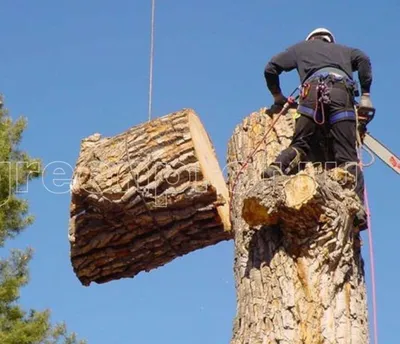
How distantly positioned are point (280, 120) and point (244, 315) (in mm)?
1216

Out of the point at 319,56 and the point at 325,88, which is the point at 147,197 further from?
the point at 319,56

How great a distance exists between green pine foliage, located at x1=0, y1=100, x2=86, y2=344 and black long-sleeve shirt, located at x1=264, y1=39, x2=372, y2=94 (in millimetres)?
3938

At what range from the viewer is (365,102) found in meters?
4.89

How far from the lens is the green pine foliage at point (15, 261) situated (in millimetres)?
8062

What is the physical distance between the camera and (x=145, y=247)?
5125mm

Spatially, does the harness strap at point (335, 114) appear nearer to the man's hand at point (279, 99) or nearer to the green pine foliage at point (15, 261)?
the man's hand at point (279, 99)

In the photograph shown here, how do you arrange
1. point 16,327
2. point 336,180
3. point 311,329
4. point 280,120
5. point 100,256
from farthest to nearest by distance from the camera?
point 16,327 → point 100,256 → point 280,120 → point 336,180 → point 311,329

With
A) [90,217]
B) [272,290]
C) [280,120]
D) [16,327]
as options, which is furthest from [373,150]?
[16,327]

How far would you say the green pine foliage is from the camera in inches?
317

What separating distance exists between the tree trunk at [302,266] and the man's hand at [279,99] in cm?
73

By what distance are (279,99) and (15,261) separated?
164 inches

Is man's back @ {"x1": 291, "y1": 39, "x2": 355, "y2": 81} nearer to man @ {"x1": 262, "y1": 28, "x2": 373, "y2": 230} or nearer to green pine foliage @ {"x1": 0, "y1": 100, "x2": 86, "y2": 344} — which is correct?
man @ {"x1": 262, "y1": 28, "x2": 373, "y2": 230}

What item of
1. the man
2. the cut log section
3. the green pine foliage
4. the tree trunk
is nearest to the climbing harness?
the man

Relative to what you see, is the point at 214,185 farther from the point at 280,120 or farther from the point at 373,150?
the point at 373,150
